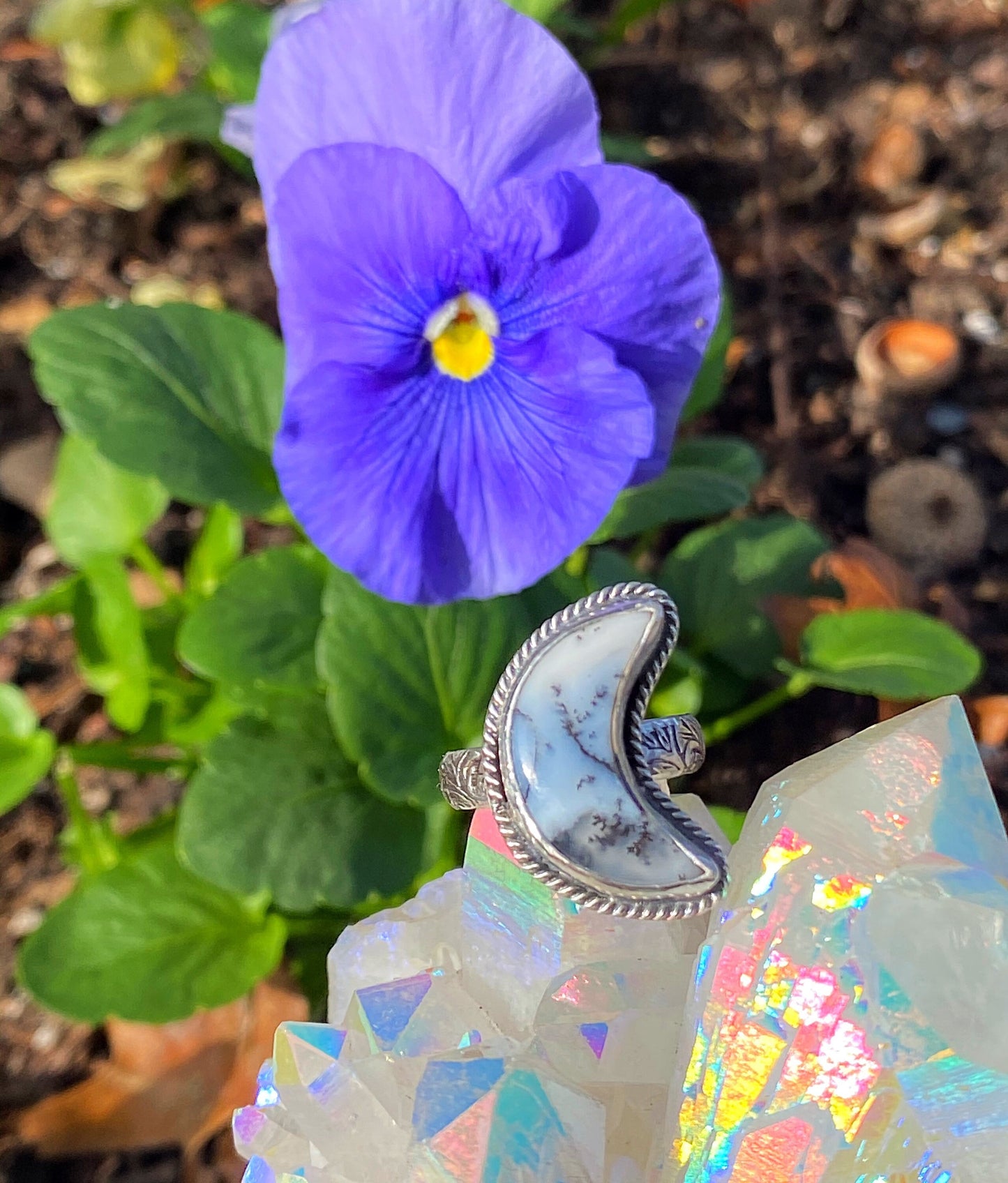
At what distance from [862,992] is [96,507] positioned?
912 mm

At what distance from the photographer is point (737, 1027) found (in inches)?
14.6

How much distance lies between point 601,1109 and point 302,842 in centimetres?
47

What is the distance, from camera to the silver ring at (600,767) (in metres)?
0.34

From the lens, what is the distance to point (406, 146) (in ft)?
2.13

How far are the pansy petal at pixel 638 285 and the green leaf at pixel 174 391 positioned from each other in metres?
0.33

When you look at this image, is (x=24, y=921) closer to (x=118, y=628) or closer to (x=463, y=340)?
(x=118, y=628)

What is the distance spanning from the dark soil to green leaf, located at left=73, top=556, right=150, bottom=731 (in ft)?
0.71

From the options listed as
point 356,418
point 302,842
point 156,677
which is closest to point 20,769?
point 156,677

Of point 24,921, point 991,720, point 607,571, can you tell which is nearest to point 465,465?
point 607,571

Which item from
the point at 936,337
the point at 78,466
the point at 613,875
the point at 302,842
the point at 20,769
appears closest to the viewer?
the point at 613,875

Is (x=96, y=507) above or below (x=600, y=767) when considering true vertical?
below

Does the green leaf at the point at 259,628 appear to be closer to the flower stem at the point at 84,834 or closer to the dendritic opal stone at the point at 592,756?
the flower stem at the point at 84,834

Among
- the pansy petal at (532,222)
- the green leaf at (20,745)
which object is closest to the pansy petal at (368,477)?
the pansy petal at (532,222)

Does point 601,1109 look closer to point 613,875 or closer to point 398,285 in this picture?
point 613,875
